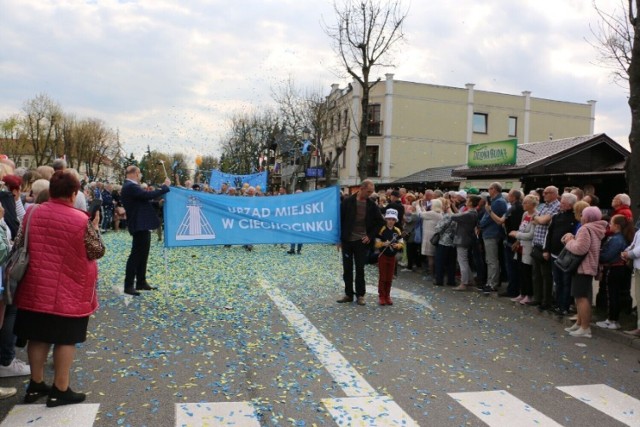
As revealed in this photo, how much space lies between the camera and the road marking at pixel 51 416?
4.01 metres

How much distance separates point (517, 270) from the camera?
9.97 m

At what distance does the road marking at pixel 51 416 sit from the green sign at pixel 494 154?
21.9 m

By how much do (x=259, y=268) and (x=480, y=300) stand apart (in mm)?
5043

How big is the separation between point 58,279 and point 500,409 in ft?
12.5

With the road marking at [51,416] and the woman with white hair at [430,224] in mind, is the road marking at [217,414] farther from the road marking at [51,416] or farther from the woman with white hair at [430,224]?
the woman with white hair at [430,224]

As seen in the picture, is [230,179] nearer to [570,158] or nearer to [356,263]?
[570,158]

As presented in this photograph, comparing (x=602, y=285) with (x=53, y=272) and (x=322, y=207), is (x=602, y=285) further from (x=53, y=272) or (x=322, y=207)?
(x=53, y=272)

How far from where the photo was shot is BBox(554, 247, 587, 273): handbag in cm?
747

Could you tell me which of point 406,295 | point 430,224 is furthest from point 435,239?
point 406,295

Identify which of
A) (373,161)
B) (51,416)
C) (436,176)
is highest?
(373,161)

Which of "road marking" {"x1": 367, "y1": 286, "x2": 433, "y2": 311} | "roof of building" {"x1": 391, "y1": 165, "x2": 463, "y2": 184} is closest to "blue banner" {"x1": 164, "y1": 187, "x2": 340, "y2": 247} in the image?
"road marking" {"x1": 367, "y1": 286, "x2": 433, "y2": 311}

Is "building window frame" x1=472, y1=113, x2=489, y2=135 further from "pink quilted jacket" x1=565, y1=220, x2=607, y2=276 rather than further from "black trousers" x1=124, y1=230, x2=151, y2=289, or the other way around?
"black trousers" x1=124, y1=230, x2=151, y2=289

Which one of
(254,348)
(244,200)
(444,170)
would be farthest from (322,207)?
(444,170)

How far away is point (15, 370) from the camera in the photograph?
5.00 m
